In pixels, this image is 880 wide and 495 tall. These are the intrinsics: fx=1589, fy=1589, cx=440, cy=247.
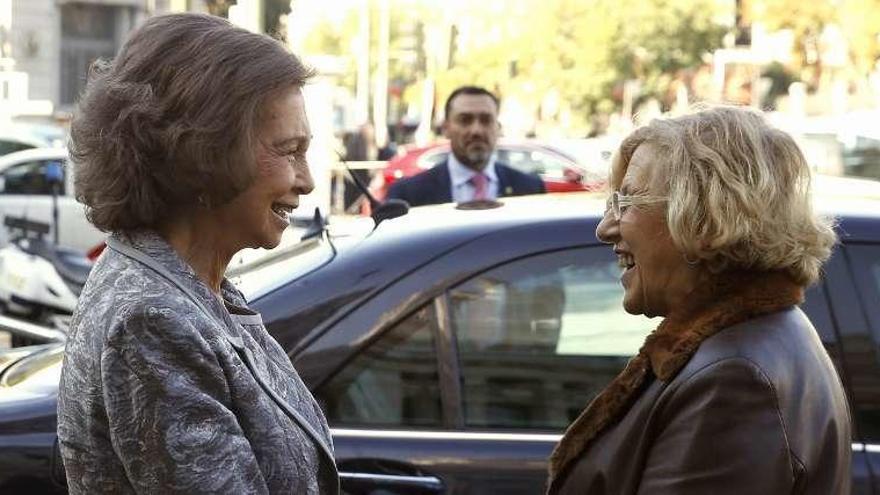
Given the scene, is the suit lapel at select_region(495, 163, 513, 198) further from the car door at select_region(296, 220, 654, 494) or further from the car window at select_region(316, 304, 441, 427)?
the car window at select_region(316, 304, 441, 427)

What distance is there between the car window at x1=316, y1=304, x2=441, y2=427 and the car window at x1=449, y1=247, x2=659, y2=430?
78mm

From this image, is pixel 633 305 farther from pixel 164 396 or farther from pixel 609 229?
pixel 164 396

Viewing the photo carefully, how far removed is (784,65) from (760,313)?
189 ft

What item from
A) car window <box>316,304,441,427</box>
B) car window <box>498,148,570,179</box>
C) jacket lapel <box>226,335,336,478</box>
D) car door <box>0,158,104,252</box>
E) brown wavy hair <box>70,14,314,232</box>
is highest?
brown wavy hair <box>70,14,314,232</box>

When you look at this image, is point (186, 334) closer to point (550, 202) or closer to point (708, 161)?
point (708, 161)

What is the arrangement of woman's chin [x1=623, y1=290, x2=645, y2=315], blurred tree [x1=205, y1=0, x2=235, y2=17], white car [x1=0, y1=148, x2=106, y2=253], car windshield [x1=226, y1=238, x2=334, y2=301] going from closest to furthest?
woman's chin [x1=623, y1=290, x2=645, y2=315], car windshield [x1=226, y1=238, x2=334, y2=301], blurred tree [x1=205, y1=0, x2=235, y2=17], white car [x1=0, y1=148, x2=106, y2=253]

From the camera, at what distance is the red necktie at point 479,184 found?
7652mm

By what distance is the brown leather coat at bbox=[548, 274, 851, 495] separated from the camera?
2.27 meters

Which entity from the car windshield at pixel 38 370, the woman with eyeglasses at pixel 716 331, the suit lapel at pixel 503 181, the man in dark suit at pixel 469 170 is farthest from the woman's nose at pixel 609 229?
the suit lapel at pixel 503 181

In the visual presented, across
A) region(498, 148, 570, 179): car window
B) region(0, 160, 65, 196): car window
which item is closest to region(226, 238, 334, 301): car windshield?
region(0, 160, 65, 196): car window

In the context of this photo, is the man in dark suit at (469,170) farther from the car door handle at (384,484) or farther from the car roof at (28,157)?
the car roof at (28,157)

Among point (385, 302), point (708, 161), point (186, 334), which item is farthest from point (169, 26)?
point (385, 302)

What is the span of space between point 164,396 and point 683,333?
0.85 m

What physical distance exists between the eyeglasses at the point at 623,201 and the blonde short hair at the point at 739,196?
16 mm
